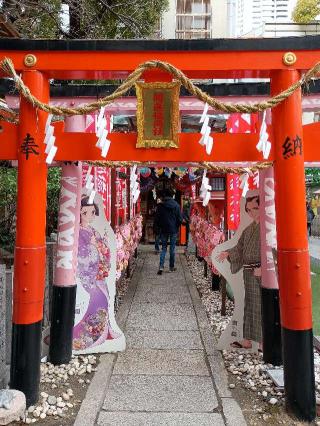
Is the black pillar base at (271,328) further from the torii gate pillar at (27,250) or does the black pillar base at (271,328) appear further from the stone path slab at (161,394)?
the torii gate pillar at (27,250)

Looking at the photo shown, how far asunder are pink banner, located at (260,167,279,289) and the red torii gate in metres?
1.14

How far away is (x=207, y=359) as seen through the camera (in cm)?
584

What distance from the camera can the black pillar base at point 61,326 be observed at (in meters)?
5.66

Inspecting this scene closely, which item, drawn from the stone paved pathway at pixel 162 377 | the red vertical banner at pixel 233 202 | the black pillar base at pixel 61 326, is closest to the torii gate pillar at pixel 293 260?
the stone paved pathway at pixel 162 377

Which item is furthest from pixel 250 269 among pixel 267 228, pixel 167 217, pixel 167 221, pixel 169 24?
pixel 169 24

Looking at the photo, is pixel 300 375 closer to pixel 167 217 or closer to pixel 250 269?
pixel 250 269

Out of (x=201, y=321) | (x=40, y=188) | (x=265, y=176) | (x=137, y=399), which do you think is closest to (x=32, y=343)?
(x=137, y=399)

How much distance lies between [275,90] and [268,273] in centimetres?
243

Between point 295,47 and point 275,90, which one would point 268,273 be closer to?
point 275,90

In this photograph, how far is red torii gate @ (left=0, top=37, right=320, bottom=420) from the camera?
4.26 m

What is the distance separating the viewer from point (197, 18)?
2542cm

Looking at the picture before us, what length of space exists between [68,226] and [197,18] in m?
23.2

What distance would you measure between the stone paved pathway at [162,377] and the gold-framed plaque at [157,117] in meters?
2.69

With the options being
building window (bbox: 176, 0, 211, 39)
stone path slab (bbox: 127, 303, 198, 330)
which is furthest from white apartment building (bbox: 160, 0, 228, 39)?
stone path slab (bbox: 127, 303, 198, 330)
